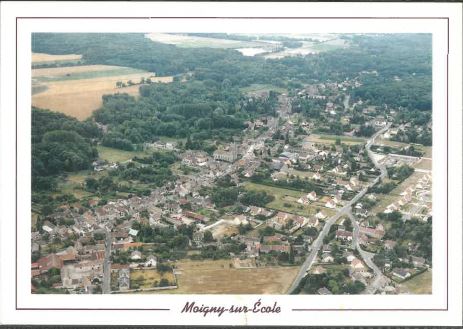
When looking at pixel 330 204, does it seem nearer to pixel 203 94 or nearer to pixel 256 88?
pixel 256 88

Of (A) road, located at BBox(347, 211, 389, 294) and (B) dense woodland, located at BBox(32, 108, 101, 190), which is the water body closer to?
(B) dense woodland, located at BBox(32, 108, 101, 190)

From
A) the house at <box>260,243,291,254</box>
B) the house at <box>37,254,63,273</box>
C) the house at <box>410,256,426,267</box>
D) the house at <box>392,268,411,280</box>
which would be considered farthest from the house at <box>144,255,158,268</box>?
the house at <box>410,256,426,267</box>

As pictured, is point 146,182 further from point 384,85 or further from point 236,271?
point 384,85

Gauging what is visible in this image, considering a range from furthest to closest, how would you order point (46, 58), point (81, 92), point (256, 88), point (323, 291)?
1. point (256, 88)
2. point (81, 92)
3. point (46, 58)
4. point (323, 291)

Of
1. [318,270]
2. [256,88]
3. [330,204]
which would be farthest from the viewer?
[256,88]

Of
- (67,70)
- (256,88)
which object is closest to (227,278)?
(256,88)

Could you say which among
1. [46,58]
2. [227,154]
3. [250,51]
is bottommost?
[227,154]
